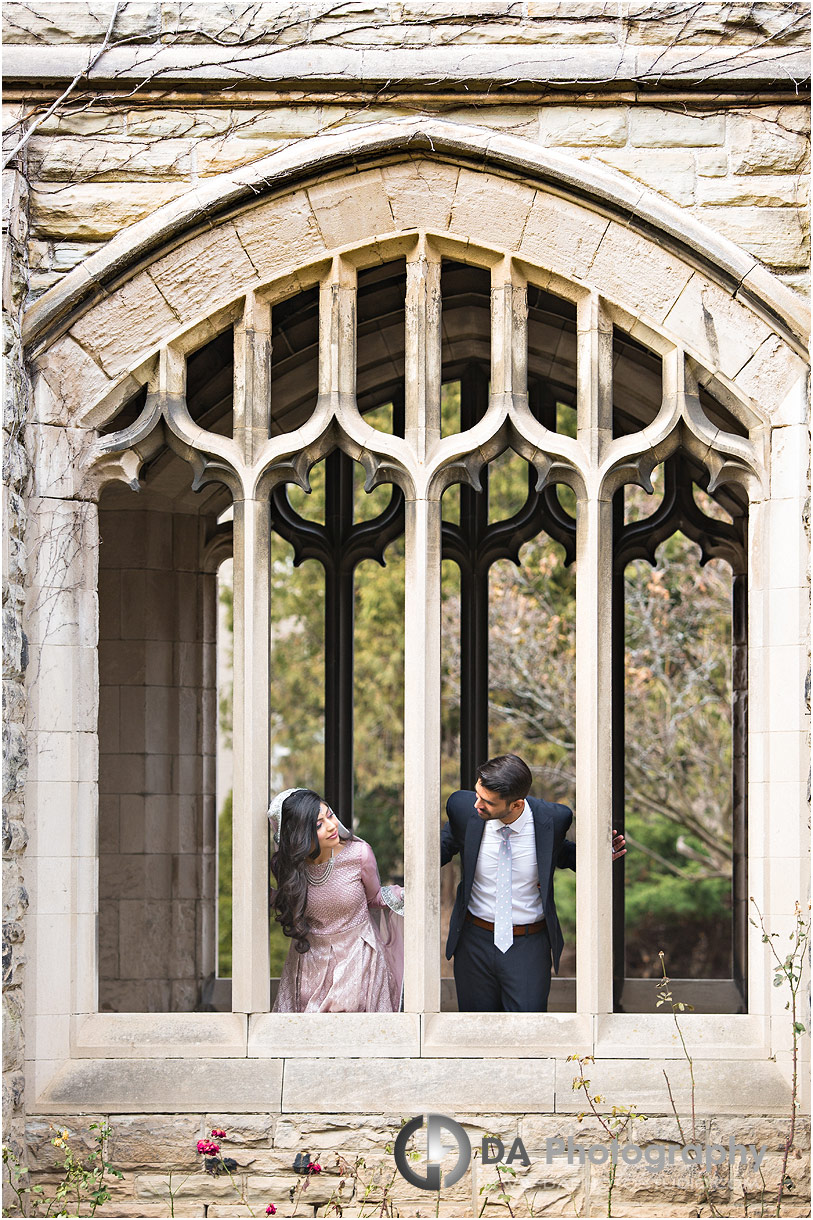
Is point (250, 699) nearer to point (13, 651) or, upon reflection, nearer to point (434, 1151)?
point (13, 651)

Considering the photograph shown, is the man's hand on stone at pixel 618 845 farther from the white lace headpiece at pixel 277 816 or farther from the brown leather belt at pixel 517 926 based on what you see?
the white lace headpiece at pixel 277 816

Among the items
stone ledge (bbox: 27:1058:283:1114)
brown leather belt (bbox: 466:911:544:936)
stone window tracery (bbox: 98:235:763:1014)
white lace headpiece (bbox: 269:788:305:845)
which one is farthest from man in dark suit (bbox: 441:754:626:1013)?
stone ledge (bbox: 27:1058:283:1114)

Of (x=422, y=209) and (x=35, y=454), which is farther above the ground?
(x=422, y=209)

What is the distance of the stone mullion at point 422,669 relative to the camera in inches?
157

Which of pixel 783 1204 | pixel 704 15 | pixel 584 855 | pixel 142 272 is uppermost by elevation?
pixel 704 15

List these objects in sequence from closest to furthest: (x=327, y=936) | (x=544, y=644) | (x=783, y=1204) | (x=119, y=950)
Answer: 1. (x=783, y=1204)
2. (x=327, y=936)
3. (x=119, y=950)
4. (x=544, y=644)

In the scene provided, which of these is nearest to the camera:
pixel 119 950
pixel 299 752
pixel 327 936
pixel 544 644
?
pixel 327 936

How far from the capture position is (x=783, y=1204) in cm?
387

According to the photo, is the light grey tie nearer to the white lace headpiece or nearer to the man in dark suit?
the man in dark suit

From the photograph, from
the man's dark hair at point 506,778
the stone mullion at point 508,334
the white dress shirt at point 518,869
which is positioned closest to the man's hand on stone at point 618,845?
the white dress shirt at point 518,869

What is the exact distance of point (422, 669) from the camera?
4.04 meters

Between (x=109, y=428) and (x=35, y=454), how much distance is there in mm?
579

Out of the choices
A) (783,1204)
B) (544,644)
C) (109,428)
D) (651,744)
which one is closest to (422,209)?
(109,428)

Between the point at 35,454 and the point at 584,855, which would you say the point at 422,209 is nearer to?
the point at 35,454
